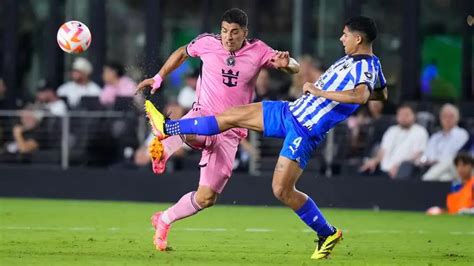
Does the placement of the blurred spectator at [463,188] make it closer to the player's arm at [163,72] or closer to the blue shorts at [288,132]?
the player's arm at [163,72]

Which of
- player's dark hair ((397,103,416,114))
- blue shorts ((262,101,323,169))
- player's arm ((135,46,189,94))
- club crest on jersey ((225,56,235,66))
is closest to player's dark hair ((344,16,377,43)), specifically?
blue shorts ((262,101,323,169))

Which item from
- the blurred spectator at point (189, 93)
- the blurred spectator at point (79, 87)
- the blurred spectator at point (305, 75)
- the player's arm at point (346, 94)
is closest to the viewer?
the player's arm at point (346, 94)

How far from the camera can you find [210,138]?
12.7 m

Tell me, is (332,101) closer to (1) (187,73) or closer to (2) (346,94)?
(2) (346,94)

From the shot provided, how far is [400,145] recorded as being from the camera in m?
19.6

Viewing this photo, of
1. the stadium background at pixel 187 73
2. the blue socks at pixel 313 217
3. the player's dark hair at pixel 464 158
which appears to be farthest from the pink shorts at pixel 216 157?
the player's dark hair at pixel 464 158

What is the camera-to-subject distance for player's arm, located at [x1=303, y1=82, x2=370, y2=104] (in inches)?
461

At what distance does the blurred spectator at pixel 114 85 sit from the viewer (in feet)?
71.3

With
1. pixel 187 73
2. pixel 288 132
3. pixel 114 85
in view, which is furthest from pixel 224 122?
pixel 187 73

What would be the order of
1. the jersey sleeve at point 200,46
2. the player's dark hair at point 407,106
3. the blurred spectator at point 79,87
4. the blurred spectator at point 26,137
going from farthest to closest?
the blurred spectator at point 79,87 < the blurred spectator at point 26,137 < the player's dark hair at point 407,106 < the jersey sleeve at point 200,46

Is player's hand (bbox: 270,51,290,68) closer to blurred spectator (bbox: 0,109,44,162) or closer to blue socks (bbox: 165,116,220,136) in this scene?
blue socks (bbox: 165,116,220,136)

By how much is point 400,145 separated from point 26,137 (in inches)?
231

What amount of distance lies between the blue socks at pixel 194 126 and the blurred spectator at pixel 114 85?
9.31 meters

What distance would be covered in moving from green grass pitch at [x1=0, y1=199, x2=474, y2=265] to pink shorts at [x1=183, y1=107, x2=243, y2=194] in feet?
2.18
